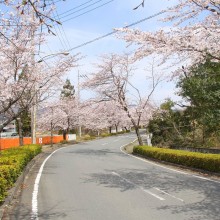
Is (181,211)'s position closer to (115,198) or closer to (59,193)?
(115,198)

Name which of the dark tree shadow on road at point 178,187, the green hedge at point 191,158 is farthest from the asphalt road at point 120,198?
the green hedge at point 191,158

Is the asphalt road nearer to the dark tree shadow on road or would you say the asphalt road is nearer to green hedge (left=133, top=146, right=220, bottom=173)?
the dark tree shadow on road

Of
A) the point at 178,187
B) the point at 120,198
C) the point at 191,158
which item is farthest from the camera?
the point at 191,158

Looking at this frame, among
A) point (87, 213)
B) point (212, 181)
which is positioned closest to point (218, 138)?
point (212, 181)

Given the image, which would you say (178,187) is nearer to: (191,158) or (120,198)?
(120,198)

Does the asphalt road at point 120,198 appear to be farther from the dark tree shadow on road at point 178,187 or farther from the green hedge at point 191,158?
the green hedge at point 191,158

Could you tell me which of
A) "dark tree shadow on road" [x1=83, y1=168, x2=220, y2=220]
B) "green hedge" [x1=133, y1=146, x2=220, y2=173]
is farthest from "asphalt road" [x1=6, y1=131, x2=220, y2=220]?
"green hedge" [x1=133, y1=146, x2=220, y2=173]

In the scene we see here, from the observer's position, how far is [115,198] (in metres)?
9.47

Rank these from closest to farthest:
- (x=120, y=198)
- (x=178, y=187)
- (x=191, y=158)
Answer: (x=120, y=198)
(x=178, y=187)
(x=191, y=158)

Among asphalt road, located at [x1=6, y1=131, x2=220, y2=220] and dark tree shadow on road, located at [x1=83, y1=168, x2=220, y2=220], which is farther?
dark tree shadow on road, located at [x1=83, y1=168, x2=220, y2=220]

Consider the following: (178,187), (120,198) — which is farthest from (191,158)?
(120,198)

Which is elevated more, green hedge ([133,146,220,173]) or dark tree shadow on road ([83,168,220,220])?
green hedge ([133,146,220,173])

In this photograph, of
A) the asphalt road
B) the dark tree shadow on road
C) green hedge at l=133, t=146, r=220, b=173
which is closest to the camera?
the asphalt road

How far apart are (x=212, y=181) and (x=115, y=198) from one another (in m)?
4.83
